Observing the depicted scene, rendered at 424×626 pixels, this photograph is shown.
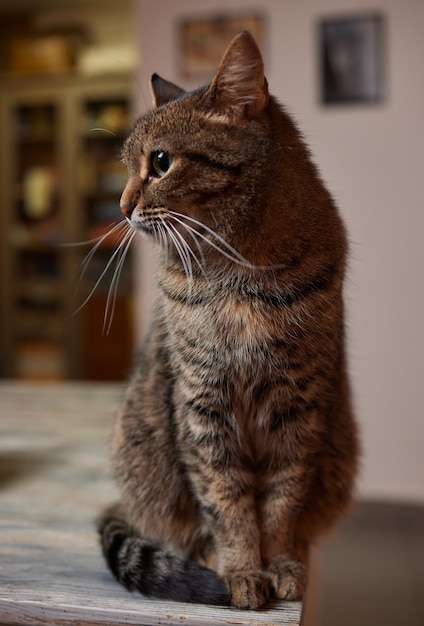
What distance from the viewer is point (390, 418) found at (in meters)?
2.83

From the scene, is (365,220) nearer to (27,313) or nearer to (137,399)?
(137,399)

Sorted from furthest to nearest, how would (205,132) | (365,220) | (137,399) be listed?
(365,220) < (137,399) < (205,132)

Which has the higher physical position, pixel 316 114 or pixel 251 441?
pixel 316 114

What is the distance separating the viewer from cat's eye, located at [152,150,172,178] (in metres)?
0.82

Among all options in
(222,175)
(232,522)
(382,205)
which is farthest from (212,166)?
(382,205)

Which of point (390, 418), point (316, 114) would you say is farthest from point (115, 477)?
point (316, 114)

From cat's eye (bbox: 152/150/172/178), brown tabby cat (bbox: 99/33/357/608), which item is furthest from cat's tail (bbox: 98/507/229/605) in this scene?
cat's eye (bbox: 152/150/172/178)

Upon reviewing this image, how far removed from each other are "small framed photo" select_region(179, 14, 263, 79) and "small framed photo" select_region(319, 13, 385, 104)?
0.38 m

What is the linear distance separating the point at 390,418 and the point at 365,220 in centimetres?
88

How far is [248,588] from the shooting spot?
0.84 metres

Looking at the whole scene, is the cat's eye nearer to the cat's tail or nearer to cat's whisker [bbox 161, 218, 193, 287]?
cat's whisker [bbox 161, 218, 193, 287]

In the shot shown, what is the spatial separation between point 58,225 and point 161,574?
412 centimetres

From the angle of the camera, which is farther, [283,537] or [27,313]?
[27,313]

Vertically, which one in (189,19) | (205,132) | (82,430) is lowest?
(82,430)
